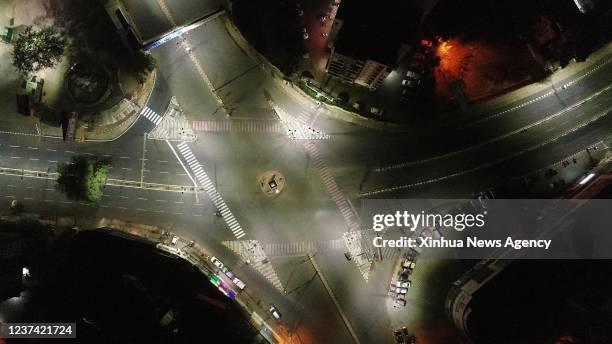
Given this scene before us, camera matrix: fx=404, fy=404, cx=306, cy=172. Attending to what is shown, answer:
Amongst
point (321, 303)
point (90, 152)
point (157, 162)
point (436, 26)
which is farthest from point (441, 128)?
point (90, 152)

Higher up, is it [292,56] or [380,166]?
[292,56]

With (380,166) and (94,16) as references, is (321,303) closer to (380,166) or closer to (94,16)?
(380,166)

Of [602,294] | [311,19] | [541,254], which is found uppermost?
[311,19]

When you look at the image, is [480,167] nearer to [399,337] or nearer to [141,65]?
[399,337]

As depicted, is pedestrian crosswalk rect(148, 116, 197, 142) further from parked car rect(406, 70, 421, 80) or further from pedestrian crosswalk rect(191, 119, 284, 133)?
parked car rect(406, 70, 421, 80)

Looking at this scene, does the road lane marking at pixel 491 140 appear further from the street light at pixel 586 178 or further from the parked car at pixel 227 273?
the parked car at pixel 227 273

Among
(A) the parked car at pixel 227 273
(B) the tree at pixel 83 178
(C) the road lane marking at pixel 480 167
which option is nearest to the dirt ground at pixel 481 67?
(C) the road lane marking at pixel 480 167

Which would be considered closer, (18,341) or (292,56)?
(18,341)
